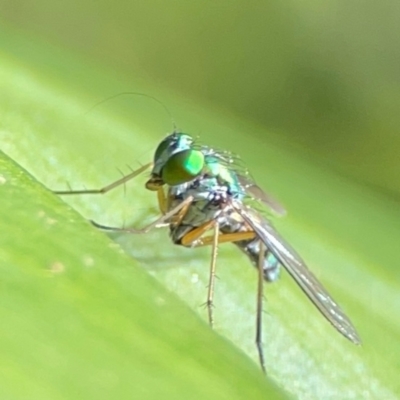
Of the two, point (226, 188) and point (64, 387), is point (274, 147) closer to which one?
point (226, 188)

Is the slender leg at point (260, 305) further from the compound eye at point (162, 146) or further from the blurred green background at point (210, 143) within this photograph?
the compound eye at point (162, 146)

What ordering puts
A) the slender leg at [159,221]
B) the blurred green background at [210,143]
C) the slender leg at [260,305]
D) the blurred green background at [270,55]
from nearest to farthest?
the blurred green background at [210,143]
the slender leg at [260,305]
the slender leg at [159,221]
the blurred green background at [270,55]

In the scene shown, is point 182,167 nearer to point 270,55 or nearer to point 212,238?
point 212,238

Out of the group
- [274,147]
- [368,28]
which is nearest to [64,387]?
[274,147]

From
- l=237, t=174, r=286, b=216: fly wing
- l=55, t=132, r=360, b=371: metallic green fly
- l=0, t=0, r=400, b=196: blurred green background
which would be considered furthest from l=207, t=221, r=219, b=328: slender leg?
l=0, t=0, r=400, b=196: blurred green background

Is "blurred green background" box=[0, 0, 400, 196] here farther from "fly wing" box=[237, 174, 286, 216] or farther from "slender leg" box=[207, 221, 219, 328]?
"slender leg" box=[207, 221, 219, 328]

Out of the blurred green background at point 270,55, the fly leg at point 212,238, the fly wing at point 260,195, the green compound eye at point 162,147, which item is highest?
the green compound eye at point 162,147

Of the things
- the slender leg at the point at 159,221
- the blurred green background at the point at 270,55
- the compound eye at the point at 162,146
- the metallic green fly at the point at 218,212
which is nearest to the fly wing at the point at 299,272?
the metallic green fly at the point at 218,212
